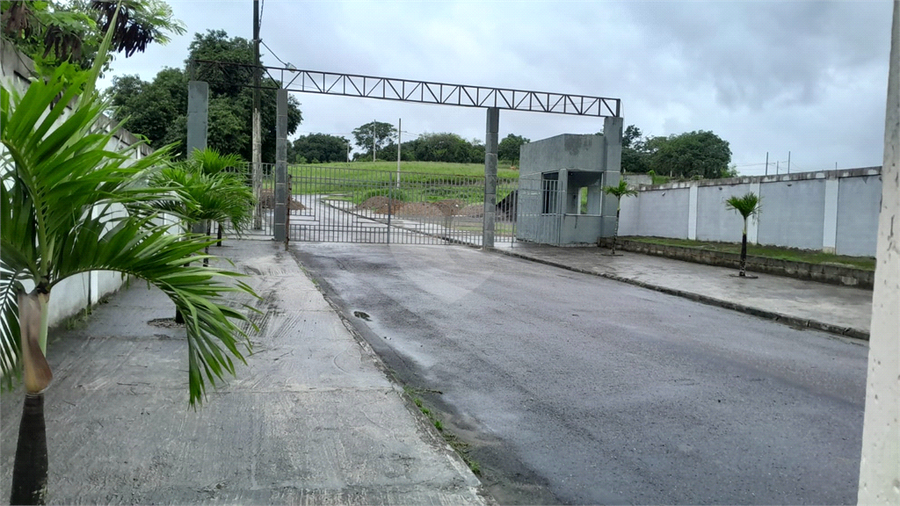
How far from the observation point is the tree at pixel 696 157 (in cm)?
6431

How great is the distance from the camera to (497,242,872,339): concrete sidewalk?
10922mm

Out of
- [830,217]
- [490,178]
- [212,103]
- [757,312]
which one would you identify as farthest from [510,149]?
[757,312]

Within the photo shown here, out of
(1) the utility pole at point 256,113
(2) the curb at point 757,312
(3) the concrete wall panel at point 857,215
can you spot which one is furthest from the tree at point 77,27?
(3) the concrete wall panel at point 857,215

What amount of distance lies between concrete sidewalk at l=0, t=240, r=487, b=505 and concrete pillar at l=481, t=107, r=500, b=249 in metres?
17.8

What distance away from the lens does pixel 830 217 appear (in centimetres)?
1780

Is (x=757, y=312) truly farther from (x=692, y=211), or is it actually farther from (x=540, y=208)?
(x=540, y=208)

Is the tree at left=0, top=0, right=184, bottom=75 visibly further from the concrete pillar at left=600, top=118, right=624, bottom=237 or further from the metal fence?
the concrete pillar at left=600, top=118, right=624, bottom=237

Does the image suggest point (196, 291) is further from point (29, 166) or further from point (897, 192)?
point (897, 192)

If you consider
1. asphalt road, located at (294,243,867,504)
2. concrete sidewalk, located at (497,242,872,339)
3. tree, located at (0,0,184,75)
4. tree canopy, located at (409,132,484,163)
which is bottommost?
asphalt road, located at (294,243,867,504)

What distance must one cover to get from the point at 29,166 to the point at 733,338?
8746 mm

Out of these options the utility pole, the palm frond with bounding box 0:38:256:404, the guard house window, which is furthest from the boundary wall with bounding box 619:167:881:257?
the palm frond with bounding box 0:38:256:404

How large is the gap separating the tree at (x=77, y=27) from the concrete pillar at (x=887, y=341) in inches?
323

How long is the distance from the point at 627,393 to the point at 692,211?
19.1 metres

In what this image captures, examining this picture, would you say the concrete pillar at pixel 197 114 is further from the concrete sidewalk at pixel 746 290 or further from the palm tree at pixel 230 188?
the palm tree at pixel 230 188
